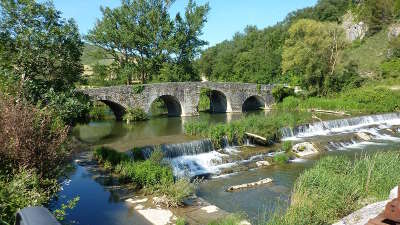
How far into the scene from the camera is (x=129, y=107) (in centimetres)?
2552

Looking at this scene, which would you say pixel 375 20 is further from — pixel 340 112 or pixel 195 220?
pixel 195 220

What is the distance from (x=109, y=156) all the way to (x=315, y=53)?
2440cm

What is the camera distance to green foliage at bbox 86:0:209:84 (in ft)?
109

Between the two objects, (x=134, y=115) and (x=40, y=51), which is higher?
(x=40, y=51)

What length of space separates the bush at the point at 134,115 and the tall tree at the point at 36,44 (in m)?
13.8

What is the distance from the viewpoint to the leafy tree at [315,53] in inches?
1245

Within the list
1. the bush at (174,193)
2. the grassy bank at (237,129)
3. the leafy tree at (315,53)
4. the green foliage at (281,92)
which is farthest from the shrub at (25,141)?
the leafy tree at (315,53)

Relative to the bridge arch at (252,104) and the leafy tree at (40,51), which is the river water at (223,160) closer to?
the leafy tree at (40,51)

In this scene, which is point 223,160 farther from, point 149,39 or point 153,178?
point 149,39

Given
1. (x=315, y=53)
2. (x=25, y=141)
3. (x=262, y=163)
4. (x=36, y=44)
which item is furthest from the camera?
(x=315, y=53)

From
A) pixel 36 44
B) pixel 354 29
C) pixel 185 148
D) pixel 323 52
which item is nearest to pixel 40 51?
pixel 36 44

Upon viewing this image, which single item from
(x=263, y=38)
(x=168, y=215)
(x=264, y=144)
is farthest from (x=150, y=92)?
(x=263, y=38)

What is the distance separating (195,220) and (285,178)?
5.60m

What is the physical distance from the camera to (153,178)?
32.8ft
